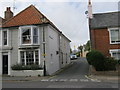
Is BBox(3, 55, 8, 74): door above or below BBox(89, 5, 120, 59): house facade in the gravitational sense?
below

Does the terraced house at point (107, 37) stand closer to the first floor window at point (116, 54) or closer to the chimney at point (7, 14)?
the first floor window at point (116, 54)

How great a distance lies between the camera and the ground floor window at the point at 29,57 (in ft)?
70.7

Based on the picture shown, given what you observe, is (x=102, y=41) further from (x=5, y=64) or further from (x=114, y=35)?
(x=5, y=64)

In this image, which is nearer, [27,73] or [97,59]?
[97,59]

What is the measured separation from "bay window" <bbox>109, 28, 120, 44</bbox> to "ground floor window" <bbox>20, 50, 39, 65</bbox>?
32.3ft

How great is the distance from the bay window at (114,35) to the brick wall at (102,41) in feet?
1.40

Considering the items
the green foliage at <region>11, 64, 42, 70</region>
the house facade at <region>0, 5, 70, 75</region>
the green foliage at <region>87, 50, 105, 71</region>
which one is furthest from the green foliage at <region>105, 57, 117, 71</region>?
the green foliage at <region>11, 64, 42, 70</region>

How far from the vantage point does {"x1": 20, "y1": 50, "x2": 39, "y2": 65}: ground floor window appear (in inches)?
849

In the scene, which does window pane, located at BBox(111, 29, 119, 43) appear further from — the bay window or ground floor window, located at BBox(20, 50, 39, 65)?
ground floor window, located at BBox(20, 50, 39, 65)

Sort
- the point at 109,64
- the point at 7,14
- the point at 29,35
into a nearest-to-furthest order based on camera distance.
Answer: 1. the point at 109,64
2. the point at 29,35
3. the point at 7,14

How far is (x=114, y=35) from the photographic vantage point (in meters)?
23.2

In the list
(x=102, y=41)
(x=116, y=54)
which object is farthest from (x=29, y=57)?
(x=116, y=54)

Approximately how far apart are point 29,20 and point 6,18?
572 cm

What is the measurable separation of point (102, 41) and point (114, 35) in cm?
171
